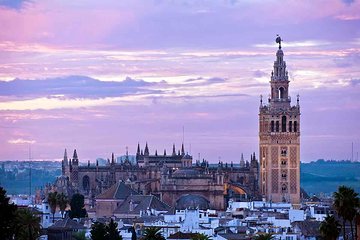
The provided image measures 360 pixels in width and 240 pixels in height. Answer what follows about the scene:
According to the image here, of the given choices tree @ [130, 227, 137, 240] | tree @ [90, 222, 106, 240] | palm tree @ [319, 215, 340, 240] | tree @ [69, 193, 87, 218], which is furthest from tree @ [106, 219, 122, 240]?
tree @ [69, 193, 87, 218]

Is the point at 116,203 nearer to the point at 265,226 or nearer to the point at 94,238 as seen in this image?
the point at 265,226

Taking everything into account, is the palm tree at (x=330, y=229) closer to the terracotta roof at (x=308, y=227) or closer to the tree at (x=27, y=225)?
the tree at (x=27, y=225)

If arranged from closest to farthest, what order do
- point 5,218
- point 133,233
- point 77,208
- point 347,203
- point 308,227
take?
1. point 5,218
2. point 347,203
3. point 133,233
4. point 308,227
5. point 77,208

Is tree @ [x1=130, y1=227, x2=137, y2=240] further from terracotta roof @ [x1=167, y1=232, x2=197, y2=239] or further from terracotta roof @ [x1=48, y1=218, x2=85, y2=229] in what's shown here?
terracotta roof @ [x1=48, y1=218, x2=85, y2=229]

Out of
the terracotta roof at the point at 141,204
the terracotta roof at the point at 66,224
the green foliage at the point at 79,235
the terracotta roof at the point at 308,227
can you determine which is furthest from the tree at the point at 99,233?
the terracotta roof at the point at 141,204

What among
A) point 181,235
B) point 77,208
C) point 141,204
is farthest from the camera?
point 141,204

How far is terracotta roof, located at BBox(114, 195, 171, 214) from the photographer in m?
189

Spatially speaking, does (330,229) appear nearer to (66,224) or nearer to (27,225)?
(27,225)

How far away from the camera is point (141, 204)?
190125 mm

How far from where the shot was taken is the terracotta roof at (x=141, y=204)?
18888cm

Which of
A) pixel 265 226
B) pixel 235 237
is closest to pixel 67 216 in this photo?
pixel 265 226

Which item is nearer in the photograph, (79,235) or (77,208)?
(79,235)

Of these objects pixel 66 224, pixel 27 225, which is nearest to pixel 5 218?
pixel 27 225

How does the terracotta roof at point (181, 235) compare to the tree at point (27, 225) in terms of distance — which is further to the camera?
the terracotta roof at point (181, 235)
